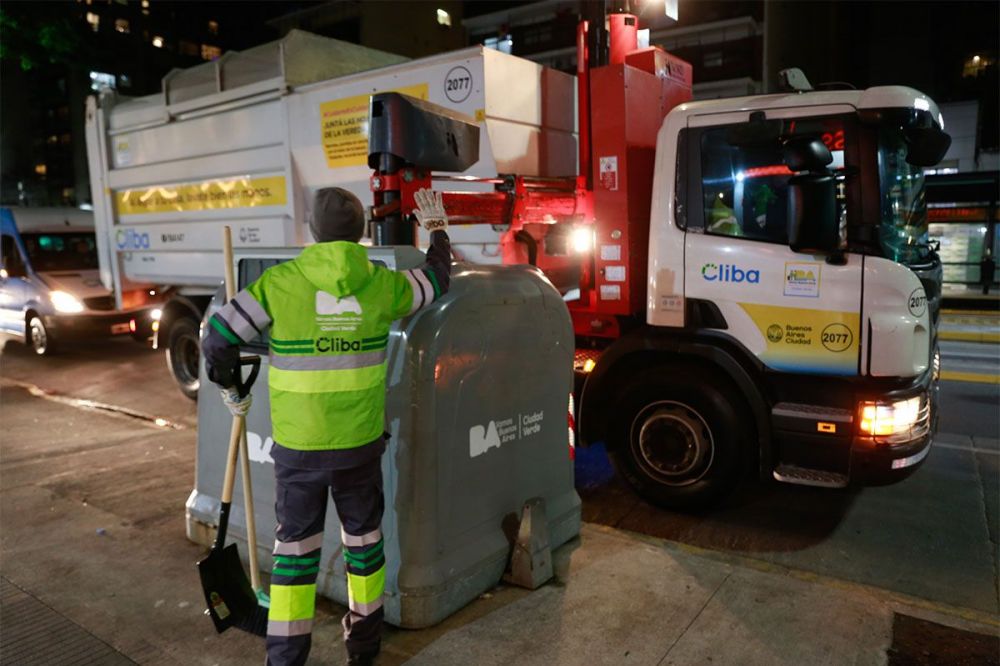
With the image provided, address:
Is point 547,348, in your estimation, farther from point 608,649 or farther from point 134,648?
point 134,648

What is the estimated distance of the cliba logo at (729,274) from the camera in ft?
14.1

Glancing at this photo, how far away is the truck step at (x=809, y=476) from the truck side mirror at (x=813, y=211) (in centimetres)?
126

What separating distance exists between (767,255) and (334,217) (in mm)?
2564

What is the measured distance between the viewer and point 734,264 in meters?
4.36

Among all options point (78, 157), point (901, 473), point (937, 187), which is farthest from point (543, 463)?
point (78, 157)

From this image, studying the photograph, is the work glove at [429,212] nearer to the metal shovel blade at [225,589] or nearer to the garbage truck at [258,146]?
the garbage truck at [258,146]

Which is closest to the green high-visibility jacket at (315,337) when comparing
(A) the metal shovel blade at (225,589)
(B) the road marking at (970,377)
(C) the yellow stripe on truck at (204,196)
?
(A) the metal shovel blade at (225,589)

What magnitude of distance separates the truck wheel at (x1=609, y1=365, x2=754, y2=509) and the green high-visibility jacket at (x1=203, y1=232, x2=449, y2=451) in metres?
2.43

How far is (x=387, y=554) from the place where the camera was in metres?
3.27

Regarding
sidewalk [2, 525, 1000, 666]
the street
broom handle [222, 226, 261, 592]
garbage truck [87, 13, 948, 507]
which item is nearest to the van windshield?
the street

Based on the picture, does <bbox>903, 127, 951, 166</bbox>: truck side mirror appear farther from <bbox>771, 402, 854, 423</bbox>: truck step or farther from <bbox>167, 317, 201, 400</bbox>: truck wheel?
<bbox>167, 317, 201, 400</bbox>: truck wheel

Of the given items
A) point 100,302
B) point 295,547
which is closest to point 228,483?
point 295,547

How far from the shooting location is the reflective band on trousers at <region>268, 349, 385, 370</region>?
8.98 ft

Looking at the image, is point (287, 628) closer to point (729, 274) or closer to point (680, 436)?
point (680, 436)
